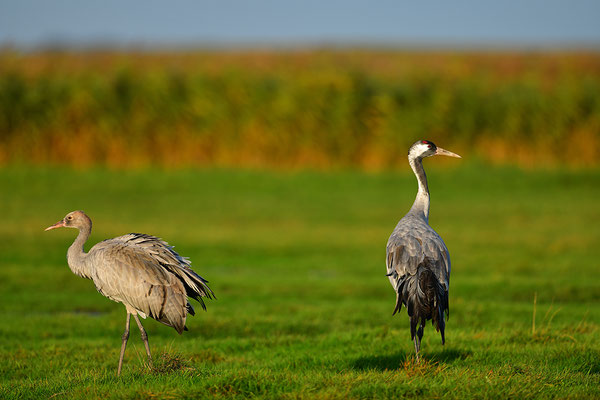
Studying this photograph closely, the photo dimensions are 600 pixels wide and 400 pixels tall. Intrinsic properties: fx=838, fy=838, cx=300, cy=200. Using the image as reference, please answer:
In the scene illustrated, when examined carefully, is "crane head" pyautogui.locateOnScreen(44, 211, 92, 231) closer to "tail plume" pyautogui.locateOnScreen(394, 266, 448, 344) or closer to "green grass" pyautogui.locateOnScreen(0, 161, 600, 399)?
"green grass" pyautogui.locateOnScreen(0, 161, 600, 399)

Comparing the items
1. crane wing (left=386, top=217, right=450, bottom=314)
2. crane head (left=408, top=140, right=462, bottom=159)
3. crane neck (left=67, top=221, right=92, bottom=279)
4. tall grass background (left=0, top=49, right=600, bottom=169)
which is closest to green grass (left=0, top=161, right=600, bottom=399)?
crane wing (left=386, top=217, right=450, bottom=314)

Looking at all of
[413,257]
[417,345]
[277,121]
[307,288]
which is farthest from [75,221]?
[277,121]

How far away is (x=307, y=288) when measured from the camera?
13.7 m

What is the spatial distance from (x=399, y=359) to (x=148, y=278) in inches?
105

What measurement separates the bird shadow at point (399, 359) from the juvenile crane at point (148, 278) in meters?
1.66

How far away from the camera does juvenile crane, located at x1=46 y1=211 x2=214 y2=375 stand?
7.95 m

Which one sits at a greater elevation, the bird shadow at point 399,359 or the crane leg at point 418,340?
the crane leg at point 418,340

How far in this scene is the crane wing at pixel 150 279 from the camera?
26.1ft

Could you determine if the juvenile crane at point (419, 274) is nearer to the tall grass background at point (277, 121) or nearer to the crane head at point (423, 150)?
the crane head at point (423, 150)

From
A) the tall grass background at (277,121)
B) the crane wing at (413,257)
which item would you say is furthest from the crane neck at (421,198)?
the tall grass background at (277,121)

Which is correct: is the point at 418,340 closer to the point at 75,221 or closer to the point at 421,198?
the point at 421,198

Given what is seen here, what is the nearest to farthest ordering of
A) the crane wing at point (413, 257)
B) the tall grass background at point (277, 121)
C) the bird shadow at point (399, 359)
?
1. the crane wing at point (413, 257)
2. the bird shadow at point (399, 359)
3. the tall grass background at point (277, 121)

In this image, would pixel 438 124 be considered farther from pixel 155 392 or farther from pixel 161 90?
pixel 155 392

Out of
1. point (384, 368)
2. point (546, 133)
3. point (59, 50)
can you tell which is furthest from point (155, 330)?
point (59, 50)
